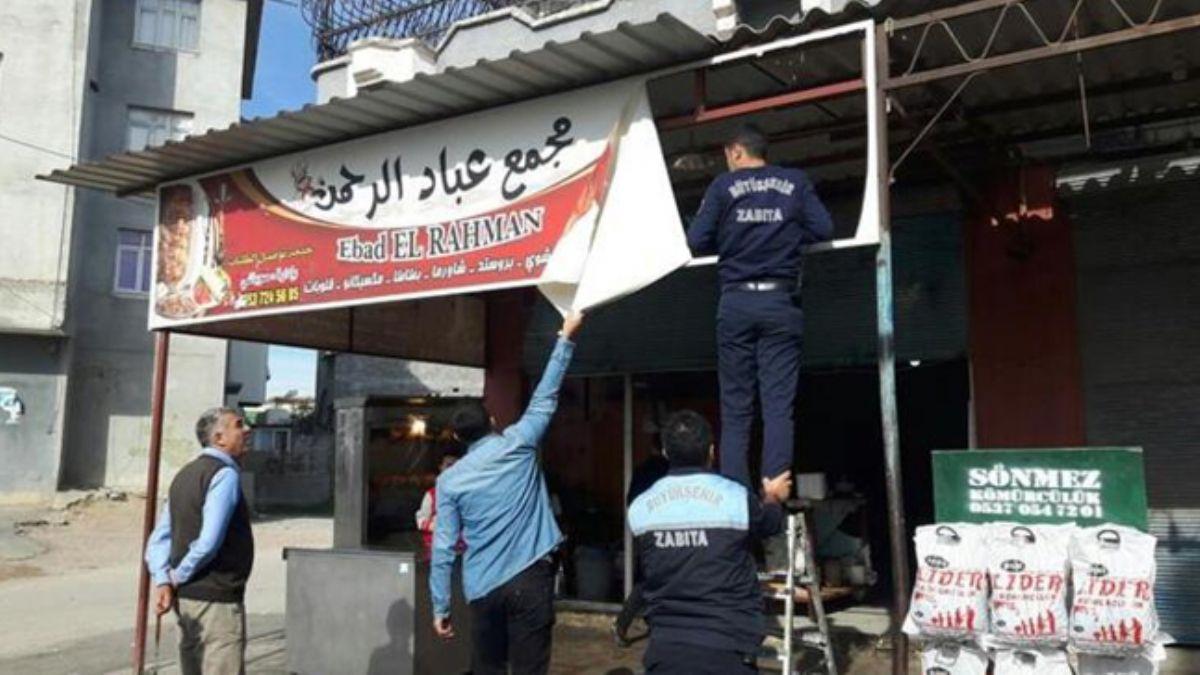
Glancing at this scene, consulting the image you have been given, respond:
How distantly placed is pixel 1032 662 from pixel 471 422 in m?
2.70

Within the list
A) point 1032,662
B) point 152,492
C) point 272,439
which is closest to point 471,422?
point 1032,662

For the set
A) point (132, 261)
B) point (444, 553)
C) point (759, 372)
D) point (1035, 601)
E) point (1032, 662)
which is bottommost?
point (1032, 662)

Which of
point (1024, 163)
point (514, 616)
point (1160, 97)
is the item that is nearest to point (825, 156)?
point (1024, 163)

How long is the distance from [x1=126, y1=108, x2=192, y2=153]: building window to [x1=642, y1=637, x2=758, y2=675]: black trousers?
969 inches

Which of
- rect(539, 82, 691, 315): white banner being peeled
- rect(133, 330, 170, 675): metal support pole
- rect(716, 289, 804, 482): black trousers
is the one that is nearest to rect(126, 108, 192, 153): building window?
rect(133, 330, 170, 675): metal support pole

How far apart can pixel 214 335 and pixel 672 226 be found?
4705 millimetres

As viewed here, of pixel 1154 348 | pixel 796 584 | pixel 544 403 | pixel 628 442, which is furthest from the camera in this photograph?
pixel 628 442

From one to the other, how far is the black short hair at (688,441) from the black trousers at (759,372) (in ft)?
1.84

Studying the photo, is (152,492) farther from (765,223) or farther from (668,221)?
(765,223)

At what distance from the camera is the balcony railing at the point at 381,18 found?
20266mm

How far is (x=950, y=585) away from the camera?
4223mm

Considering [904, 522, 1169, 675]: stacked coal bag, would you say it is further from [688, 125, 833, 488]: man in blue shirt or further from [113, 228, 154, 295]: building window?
[113, 228, 154, 295]: building window

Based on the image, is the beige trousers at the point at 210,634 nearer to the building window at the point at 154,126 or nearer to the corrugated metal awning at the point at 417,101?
the corrugated metal awning at the point at 417,101

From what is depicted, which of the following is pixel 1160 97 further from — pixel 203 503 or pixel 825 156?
pixel 203 503
